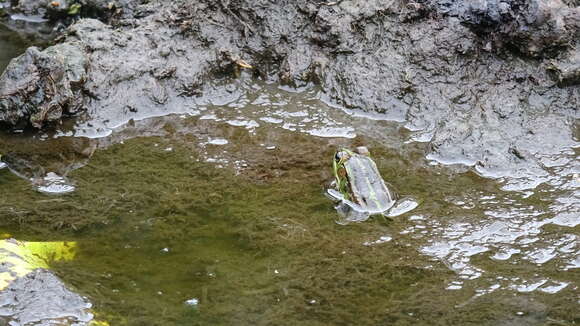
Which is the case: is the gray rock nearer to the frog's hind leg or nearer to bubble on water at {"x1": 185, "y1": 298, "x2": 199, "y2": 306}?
bubble on water at {"x1": 185, "y1": 298, "x2": 199, "y2": 306}

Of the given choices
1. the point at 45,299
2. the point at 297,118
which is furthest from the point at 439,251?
the point at 45,299

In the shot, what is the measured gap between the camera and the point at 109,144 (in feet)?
18.3

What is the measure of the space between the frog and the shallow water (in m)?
0.08

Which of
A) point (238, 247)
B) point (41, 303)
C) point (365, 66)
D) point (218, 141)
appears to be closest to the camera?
point (41, 303)

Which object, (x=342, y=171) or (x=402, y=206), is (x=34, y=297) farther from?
(x=402, y=206)

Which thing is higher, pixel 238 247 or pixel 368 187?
pixel 368 187

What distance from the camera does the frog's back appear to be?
187 inches

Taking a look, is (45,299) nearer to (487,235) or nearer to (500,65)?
(487,235)

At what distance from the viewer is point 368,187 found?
4.81 m

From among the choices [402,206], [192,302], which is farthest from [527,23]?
[192,302]

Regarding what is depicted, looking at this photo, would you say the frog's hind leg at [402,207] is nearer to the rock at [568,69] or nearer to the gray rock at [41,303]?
the rock at [568,69]

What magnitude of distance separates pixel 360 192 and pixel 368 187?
7 centimetres

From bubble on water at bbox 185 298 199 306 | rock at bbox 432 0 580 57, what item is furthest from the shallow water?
A: rock at bbox 432 0 580 57

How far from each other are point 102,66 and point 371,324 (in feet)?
11.3
